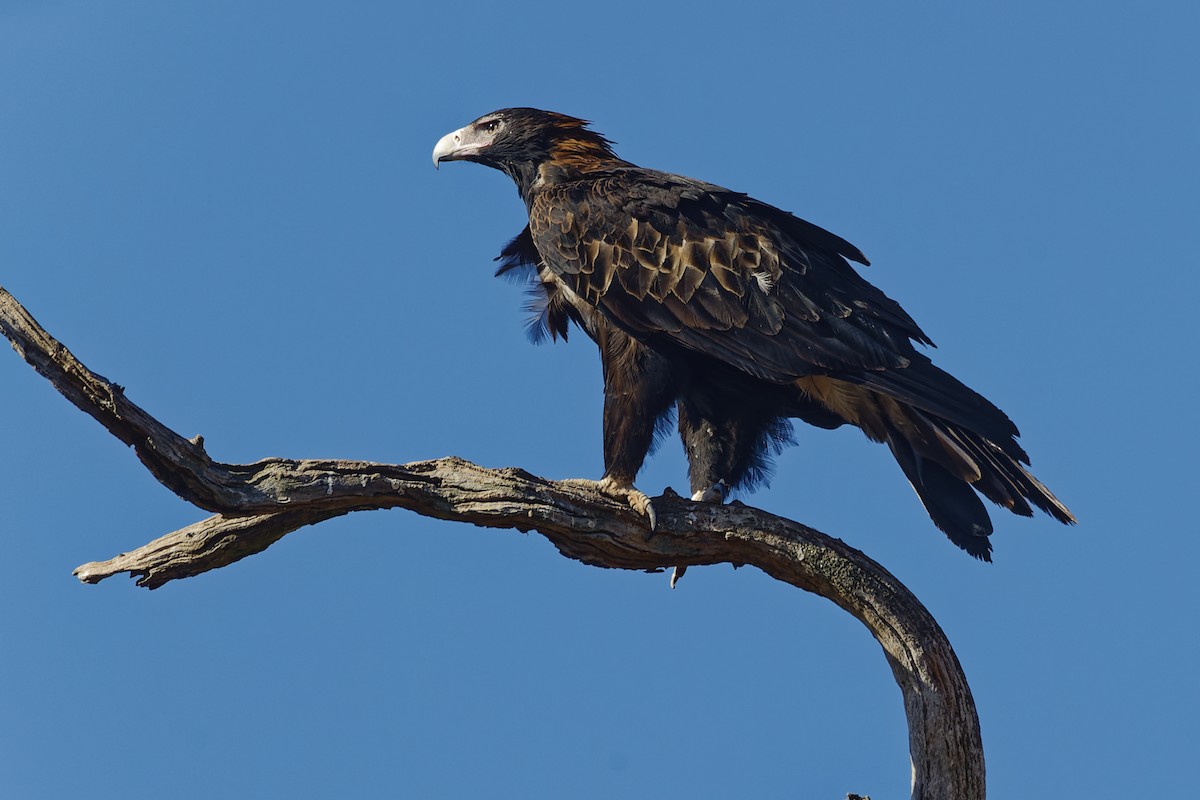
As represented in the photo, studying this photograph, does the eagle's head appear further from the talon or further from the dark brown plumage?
the talon

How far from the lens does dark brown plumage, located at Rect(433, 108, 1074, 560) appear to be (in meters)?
6.68

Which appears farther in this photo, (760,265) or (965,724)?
(760,265)

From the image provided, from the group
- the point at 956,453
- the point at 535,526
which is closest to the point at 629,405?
the point at 535,526

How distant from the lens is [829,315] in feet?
23.7

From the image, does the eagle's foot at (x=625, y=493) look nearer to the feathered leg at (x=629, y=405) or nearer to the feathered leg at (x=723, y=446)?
the feathered leg at (x=629, y=405)

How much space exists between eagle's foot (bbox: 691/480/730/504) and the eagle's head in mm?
2190

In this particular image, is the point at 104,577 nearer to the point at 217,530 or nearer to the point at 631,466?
the point at 217,530

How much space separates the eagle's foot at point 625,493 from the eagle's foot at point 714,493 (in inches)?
36.8

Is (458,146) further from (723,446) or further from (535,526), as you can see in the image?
(535,526)

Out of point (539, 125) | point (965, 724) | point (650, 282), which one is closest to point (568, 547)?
point (650, 282)

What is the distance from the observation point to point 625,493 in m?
6.64

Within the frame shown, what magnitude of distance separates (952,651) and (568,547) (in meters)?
1.96

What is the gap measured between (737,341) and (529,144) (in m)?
2.27

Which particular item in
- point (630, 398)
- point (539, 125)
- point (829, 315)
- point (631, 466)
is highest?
point (539, 125)
